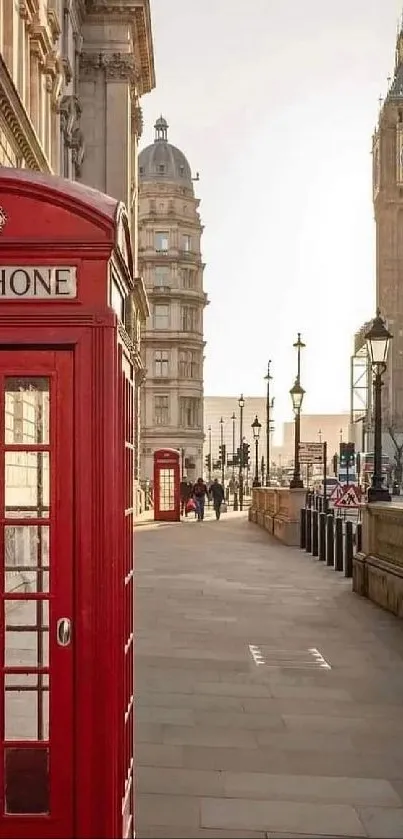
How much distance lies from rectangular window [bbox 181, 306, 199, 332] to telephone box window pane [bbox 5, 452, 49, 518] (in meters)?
79.5

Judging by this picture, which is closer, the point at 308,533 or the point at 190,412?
the point at 308,533

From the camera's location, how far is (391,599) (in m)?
13.1

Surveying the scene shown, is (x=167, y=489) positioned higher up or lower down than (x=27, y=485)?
lower down

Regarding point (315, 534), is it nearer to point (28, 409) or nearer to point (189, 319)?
point (28, 409)

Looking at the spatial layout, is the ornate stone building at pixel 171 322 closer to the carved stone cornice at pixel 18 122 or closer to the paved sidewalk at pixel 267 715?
the carved stone cornice at pixel 18 122

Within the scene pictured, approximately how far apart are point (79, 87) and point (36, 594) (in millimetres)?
38650

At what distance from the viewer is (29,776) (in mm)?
4203

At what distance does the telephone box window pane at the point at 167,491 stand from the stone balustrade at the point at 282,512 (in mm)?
4467

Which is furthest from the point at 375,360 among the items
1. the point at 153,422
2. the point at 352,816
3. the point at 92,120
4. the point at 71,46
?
the point at 153,422

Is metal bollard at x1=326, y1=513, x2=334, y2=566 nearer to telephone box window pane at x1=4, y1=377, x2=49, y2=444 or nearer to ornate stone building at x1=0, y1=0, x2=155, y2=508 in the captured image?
ornate stone building at x1=0, y1=0, x2=155, y2=508

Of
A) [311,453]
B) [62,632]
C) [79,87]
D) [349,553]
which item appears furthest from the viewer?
[311,453]

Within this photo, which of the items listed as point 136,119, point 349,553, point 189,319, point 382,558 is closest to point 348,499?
point 349,553

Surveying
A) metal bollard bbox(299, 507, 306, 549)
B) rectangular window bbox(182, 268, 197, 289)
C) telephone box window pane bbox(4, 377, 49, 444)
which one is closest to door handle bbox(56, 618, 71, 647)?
telephone box window pane bbox(4, 377, 49, 444)

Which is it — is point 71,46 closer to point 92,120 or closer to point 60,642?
point 92,120
